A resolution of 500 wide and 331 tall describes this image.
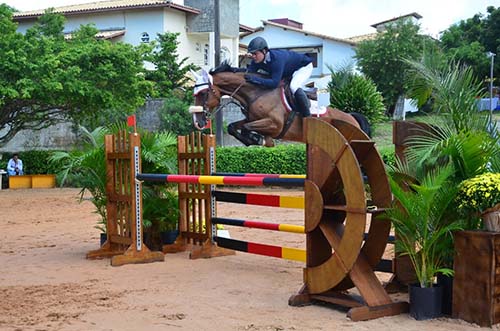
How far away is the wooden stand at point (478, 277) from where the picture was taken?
4562 millimetres

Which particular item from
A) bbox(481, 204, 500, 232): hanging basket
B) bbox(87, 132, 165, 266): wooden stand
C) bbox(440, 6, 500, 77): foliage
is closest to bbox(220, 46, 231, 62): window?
bbox(440, 6, 500, 77): foliage

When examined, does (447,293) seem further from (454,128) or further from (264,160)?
(264,160)

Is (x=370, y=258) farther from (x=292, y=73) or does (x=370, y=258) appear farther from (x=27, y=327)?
(x=292, y=73)

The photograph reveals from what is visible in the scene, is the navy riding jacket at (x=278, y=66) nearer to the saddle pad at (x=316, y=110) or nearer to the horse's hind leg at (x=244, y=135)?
the saddle pad at (x=316, y=110)

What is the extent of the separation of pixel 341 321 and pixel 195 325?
1.01m

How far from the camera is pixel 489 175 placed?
15.8ft

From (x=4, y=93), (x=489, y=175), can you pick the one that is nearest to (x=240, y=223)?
(x=489, y=175)

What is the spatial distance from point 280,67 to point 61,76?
11030 millimetres

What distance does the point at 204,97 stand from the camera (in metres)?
8.31

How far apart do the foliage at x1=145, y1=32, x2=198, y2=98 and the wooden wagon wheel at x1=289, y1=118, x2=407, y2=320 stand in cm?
2334

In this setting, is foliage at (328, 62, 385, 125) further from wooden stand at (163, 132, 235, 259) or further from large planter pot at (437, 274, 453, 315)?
large planter pot at (437, 274, 453, 315)

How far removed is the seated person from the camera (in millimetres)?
20594

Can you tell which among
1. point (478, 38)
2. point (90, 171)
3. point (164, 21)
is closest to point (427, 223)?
point (90, 171)

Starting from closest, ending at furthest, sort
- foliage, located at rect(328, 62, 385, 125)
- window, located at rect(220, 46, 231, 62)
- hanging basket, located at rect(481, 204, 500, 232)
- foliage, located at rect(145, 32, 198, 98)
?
hanging basket, located at rect(481, 204, 500, 232), foliage, located at rect(328, 62, 385, 125), foliage, located at rect(145, 32, 198, 98), window, located at rect(220, 46, 231, 62)
